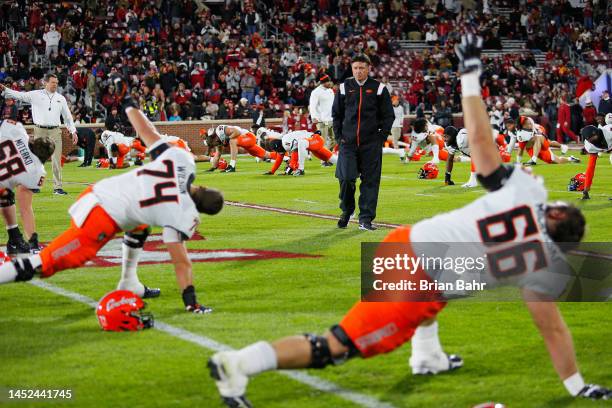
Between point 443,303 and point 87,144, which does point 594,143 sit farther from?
point 87,144

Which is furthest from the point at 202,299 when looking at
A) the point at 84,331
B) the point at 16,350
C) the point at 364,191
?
the point at 364,191

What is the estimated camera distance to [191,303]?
25.9 feet

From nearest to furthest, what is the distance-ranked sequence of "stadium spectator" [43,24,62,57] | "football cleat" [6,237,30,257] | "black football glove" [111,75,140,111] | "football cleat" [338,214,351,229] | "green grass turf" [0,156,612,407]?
"green grass turf" [0,156,612,407] → "black football glove" [111,75,140,111] → "football cleat" [6,237,30,257] → "football cleat" [338,214,351,229] → "stadium spectator" [43,24,62,57]

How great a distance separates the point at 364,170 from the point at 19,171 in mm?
4516

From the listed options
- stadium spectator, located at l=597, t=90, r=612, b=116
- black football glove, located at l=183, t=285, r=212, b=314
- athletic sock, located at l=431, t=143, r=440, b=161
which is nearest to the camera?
black football glove, located at l=183, t=285, r=212, b=314

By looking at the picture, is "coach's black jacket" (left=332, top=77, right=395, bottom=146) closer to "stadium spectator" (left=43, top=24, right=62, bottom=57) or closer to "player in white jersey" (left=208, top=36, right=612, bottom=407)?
"player in white jersey" (left=208, top=36, right=612, bottom=407)

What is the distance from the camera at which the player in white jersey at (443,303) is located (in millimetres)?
5066

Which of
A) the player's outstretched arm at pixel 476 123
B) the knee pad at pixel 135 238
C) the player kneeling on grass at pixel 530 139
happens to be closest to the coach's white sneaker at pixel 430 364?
the player's outstretched arm at pixel 476 123

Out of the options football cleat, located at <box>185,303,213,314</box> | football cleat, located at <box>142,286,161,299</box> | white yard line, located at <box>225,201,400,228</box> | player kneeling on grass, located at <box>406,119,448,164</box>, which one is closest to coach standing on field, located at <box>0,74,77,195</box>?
white yard line, located at <box>225,201,400,228</box>

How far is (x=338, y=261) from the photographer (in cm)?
1066

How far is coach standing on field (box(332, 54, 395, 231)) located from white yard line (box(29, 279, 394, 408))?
4.94 metres

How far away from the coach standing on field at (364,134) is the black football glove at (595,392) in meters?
7.57

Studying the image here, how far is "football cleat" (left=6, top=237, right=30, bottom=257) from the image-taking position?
10812 millimetres

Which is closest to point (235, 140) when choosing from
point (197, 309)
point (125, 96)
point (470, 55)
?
point (125, 96)
